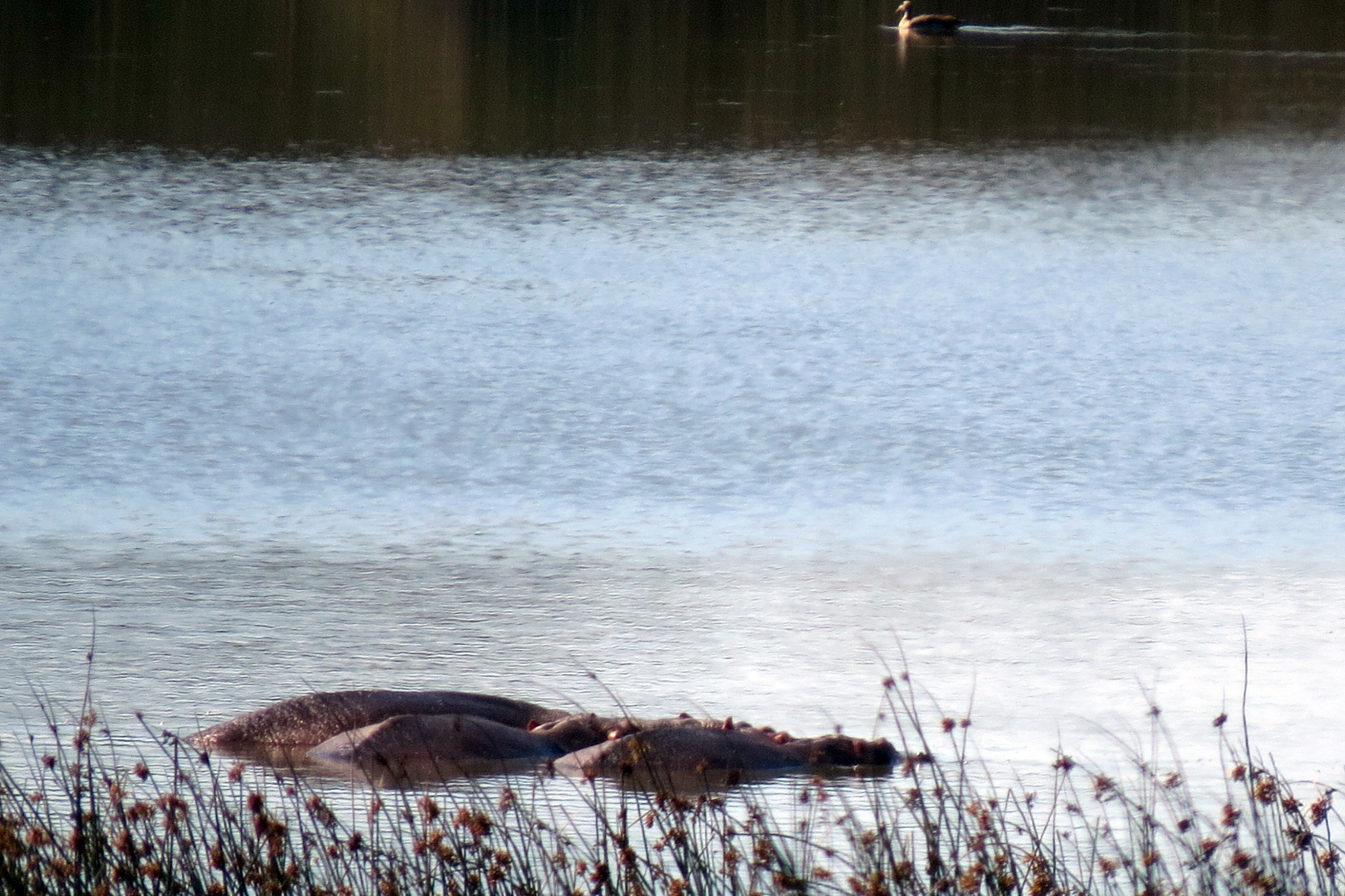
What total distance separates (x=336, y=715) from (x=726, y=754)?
1.04 m

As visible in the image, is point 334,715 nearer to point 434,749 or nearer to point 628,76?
point 434,749

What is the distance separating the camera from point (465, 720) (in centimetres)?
579

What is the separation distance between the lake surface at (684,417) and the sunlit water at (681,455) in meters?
0.03

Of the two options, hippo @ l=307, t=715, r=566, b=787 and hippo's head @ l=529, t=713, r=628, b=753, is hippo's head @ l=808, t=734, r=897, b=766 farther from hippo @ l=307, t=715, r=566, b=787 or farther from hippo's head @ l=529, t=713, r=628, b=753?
hippo @ l=307, t=715, r=566, b=787

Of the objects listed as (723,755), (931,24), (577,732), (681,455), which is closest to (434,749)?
(577,732)

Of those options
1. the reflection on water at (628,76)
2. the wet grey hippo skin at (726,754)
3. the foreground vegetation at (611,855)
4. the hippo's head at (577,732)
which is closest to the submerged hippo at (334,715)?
the hippo's head at (577,732)

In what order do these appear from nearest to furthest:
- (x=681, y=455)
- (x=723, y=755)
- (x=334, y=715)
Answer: (x=723, y=755), (x=334, y=715), (x=681, y=455)

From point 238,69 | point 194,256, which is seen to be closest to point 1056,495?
point 194,256

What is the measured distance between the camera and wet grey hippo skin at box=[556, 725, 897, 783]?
5465mm

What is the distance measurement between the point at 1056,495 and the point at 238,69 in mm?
22347

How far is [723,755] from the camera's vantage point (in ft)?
18.3

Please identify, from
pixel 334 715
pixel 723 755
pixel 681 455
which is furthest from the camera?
pixel 681 455

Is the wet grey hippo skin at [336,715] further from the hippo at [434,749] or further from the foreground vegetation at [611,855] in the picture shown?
the foreground vegetation at [611,855]

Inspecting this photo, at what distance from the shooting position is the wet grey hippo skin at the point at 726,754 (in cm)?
546
